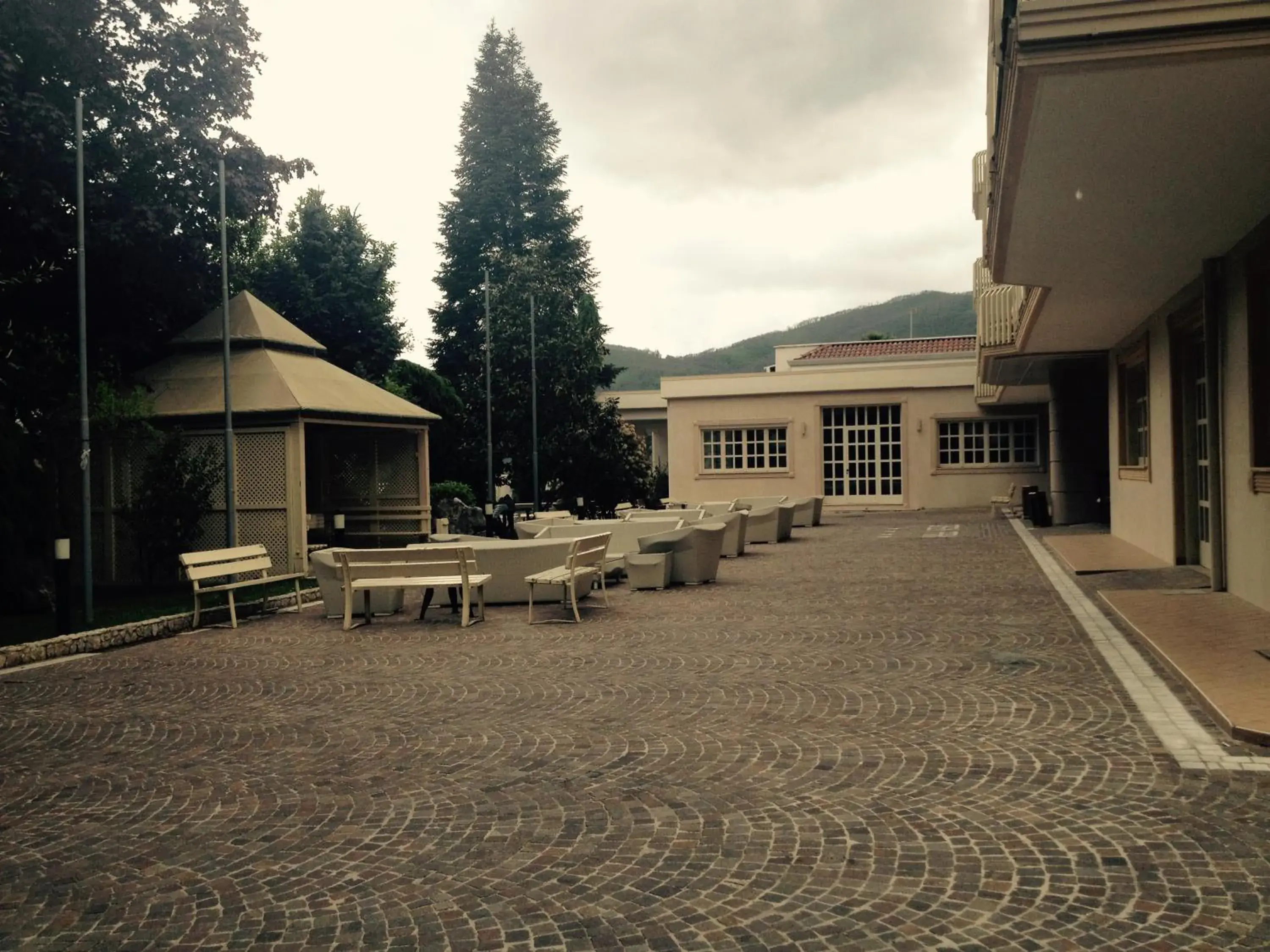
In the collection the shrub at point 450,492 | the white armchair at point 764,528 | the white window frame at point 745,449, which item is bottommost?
the white armchair at point 764,528

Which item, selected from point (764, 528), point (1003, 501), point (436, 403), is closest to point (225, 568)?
point (764, 528)

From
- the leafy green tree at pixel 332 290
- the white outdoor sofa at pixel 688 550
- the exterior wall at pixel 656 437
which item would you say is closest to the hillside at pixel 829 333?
the exterior wall at pixel 656 437

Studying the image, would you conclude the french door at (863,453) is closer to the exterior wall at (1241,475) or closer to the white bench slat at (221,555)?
the exterior wall at (1241,475)

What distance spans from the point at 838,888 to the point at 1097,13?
4.09 meters

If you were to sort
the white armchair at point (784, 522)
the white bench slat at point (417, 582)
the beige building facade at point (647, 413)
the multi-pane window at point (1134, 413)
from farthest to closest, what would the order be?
the beige building facade at point (647, 413) → the white armchair at point (784, 522) → the multi-pane window at point (1134, 413) → the white bench slat at point (417, 582)

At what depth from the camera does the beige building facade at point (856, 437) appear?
3092cm

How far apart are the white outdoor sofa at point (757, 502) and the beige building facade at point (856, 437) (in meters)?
6.77

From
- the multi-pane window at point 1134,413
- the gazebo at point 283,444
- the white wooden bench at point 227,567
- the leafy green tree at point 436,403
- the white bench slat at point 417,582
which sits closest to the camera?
the white bench slat at point 417,582

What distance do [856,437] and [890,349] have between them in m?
13.1

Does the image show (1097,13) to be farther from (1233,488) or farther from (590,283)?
(590,283)

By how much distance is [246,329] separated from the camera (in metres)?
19.0

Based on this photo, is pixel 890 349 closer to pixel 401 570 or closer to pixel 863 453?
pixel 863 453

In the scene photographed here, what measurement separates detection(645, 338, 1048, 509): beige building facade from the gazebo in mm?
13529

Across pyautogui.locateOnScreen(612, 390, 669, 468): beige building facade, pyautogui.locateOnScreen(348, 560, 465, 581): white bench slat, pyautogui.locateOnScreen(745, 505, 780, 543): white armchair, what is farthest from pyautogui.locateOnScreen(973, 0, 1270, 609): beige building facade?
pyautogui.locateOnScreen(612, 390, 669, 468): beige building facade
